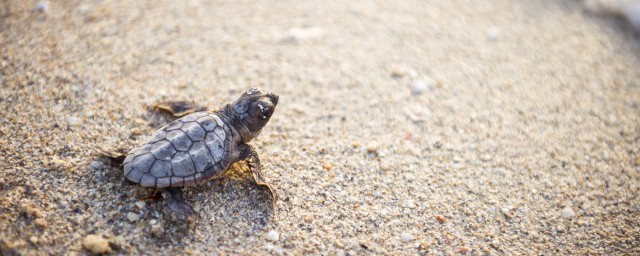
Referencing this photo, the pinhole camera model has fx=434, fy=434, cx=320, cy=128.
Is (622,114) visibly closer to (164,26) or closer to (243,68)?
(243,68)

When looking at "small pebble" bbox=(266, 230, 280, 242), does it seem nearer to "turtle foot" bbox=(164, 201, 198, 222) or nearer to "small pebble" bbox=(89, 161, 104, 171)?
"turtle foot" bbox=(164, 201, 198, 222)

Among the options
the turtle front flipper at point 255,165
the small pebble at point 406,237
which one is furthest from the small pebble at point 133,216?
the small pebble at point 406,237

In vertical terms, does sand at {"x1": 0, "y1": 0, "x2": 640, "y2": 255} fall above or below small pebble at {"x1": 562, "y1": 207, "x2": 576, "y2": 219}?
above

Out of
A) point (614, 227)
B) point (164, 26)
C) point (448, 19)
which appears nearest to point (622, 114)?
point (614, 227)

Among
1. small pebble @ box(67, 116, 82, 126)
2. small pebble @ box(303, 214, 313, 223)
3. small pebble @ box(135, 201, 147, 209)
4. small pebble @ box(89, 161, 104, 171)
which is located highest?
small pebble @ box(67, 116, 82, 126)

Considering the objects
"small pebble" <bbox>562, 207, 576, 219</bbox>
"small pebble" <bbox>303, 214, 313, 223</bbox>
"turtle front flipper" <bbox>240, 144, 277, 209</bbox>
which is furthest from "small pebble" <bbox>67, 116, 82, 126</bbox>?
"small pebble" <bbox>562, 207, 576, 219</bbox>

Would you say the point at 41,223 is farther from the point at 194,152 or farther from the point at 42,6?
the point at 42,6

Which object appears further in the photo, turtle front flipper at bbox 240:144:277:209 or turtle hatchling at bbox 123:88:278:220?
turtle front flipper at bbox 240:144:277:209
